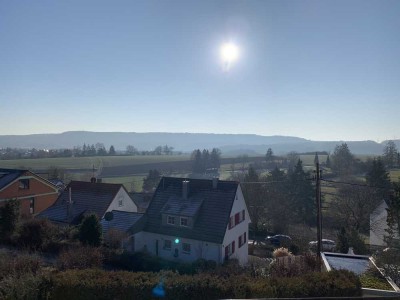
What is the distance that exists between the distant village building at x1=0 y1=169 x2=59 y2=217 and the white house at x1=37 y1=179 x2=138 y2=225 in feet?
15.3

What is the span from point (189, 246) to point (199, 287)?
52.6ft

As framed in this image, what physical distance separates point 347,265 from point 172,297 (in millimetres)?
11141

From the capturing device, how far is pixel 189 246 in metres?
27.1

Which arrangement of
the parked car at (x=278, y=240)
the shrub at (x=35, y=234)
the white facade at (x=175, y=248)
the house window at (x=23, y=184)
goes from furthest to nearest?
the parked car at (x=278, y=240) → the house window at (x=23, y=184) → the white facade at (x=175, y=248) → the shrub at (x=35, y=234)

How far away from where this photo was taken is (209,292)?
37.3 feet

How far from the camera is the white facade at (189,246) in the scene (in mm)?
26125

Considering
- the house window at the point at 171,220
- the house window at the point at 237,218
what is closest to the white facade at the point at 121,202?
the house window at the point at 171,220

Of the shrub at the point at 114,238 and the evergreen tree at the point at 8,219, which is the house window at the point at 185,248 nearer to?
the shrub at the point at 114,238

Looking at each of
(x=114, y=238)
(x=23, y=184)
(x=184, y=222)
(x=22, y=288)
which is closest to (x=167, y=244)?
(x=184, y=222)

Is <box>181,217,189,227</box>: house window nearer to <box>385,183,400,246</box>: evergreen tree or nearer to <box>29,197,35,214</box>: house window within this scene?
<box>385,183,400,246</box>: evergreen tree

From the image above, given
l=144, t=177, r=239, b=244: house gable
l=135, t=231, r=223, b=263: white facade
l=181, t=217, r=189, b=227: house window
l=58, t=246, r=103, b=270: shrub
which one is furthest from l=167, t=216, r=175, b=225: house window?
l=58, t=246, r=103, b=270: shrub

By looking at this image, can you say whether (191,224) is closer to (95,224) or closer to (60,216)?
(95,224)

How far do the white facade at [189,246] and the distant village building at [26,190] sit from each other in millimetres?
16006

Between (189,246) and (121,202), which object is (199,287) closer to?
(189,246)
